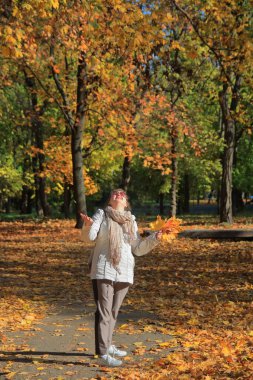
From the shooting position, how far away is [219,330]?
7.44 m

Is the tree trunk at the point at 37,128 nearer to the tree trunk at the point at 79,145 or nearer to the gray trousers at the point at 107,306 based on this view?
the tree trunk at the point at 79,145

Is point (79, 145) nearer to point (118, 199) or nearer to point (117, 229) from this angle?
point (118, 199)

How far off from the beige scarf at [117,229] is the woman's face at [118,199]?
60 mm

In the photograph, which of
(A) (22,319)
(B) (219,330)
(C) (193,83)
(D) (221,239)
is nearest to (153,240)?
(B) (219,330)

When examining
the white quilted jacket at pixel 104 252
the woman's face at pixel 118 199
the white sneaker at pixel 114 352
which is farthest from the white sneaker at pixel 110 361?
the woman's face at pixel 118 199

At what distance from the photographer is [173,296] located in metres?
10.1

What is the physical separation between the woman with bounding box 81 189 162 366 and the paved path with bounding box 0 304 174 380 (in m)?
0.37

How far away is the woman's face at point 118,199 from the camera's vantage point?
5941mm

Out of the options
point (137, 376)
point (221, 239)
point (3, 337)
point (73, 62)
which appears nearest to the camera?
point (137, 376)

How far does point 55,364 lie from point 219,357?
5.68ft

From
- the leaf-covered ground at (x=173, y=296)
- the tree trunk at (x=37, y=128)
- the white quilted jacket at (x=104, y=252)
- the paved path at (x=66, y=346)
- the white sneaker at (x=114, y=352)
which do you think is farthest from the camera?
the tree trunk at (x=37, y=128)

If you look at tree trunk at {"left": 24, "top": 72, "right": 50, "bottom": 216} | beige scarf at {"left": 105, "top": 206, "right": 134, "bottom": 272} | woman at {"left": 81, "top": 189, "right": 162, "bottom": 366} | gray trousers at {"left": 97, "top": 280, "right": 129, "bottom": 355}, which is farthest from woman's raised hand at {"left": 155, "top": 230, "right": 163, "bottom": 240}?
tree trunk at {"left": 24, "top": 72, "right": 50, "bottom": 216}

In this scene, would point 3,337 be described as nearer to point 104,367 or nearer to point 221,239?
point 104,367

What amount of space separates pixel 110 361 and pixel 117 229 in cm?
134
